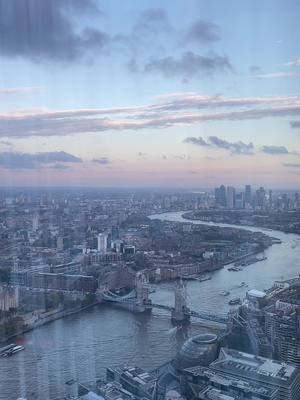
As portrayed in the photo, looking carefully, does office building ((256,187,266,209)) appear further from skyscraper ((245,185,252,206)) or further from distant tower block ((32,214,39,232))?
distant tower block ((32,214,39,232))

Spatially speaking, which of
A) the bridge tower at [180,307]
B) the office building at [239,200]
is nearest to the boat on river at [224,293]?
the bridge tower at [180,307]

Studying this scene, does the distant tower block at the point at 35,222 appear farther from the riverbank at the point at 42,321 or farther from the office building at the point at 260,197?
the office building at the point at 260,197

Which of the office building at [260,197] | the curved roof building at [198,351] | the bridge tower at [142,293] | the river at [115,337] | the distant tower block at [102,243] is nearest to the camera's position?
the curved roof building at [198,351]

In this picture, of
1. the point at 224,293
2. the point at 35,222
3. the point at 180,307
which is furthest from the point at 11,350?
the point at 224,293

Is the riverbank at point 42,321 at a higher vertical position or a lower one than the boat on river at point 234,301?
lower

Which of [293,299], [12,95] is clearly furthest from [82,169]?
[293,299]

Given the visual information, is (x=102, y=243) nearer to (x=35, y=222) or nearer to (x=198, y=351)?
→ (x=35, y=222)

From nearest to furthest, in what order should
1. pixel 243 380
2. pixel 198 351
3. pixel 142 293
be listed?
1. pixel 243 380
2. pixel 198 351
3. pixel 142 293
